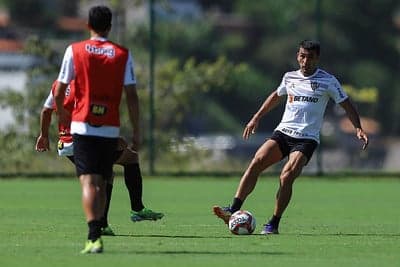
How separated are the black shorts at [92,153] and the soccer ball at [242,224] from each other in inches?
97.7

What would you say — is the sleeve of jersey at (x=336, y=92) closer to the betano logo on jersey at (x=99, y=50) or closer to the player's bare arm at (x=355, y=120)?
the player's bare arm at (x=355, y=120)

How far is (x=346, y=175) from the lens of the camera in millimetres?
29156

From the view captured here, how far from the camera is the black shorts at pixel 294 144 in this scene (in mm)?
14156

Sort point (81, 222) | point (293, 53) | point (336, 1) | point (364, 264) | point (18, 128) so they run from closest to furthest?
point (364, 264)
point (81, 222)
point (18, 128)
point (293, 53)
point (336, 1)

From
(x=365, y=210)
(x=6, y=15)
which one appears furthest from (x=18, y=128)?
(x=6, y=15)

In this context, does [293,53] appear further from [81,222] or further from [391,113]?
[81,222]

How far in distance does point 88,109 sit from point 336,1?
22475 mm

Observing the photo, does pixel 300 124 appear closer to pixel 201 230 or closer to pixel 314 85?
pixel 314 85

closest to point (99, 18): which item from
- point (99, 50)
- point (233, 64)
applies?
point (99, 50)

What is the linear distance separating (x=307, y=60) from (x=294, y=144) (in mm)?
888

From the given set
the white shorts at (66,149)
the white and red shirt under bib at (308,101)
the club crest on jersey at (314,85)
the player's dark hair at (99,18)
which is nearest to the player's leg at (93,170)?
the player's dark hair at (99,18)

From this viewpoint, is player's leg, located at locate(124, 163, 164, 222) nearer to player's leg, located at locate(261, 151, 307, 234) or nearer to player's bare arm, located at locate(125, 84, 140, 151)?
player's leg, located at locate(261, 151, 307, 234)

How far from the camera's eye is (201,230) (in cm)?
1437

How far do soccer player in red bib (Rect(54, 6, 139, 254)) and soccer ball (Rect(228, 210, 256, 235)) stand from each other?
2458mm
